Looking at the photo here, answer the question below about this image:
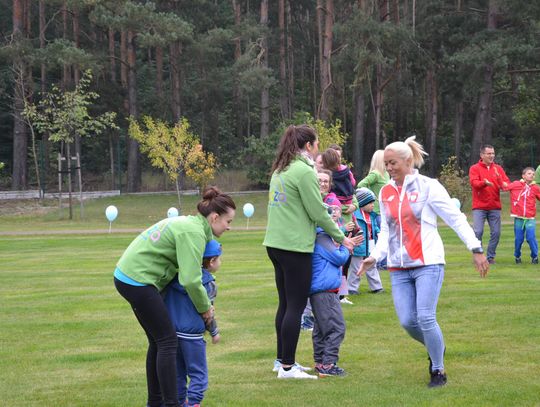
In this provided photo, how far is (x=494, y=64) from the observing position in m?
41.5

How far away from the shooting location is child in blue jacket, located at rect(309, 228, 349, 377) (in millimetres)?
7832

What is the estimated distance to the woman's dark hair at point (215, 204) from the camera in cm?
621

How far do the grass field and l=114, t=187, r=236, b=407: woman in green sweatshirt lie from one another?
1.17 metres

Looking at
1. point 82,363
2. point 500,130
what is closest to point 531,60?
point 500,130

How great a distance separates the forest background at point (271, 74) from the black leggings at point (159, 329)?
37433 mm

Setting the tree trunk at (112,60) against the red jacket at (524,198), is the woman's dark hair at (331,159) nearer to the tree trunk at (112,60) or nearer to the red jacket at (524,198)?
the red jacket at (524,198)

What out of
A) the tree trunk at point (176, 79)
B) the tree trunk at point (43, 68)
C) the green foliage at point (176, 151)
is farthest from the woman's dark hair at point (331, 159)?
the tree trunk at point (43, 68)

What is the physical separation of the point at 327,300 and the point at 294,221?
0.81m

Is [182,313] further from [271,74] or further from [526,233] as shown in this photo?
[271,74]

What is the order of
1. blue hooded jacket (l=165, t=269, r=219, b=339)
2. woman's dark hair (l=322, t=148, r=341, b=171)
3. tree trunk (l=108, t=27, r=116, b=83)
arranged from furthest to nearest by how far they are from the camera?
tree trunk (l=108, t=27, r=116, b=83) < woman's dark hair (l=322, t=148, r=341, b=171) < blue hooded jacket (l=165, t=269, r=219, b=339)

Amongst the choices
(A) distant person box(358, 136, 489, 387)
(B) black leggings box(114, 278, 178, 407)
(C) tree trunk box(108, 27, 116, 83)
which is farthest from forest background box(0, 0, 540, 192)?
(B) black leggings box(114, 278, 178, 407)

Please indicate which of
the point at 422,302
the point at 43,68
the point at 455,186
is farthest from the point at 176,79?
the point at 422,302

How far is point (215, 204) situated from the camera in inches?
245

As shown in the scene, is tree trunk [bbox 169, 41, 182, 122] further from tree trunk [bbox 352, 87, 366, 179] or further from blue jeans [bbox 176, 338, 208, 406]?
blue jeans [bbox 176, 338, 208, 406]
